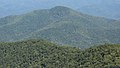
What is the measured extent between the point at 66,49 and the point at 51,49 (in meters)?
4.17

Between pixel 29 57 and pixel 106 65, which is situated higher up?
pixel 106 65

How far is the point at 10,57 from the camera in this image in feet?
298

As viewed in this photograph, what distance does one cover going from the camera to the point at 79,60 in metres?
78.0

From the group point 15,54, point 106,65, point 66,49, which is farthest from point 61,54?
point 106,65

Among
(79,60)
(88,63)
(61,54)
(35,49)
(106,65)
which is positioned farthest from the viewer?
(35,49)

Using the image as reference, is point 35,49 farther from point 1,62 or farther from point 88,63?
point 88,63

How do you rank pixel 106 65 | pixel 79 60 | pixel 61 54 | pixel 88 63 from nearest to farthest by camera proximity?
1. pixel 106 65
2. pixel 88 63
3. pixel 79 60
4. pixel 61 54

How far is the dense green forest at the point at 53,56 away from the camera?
230 feet

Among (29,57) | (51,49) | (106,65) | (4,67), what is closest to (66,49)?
(51,49)

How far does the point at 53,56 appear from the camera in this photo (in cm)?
8669

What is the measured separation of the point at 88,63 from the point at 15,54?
1107 inches

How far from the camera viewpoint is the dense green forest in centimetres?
7017

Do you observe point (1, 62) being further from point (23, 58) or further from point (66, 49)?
point (66, 49)

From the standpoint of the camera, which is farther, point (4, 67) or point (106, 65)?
point (4, 67)
